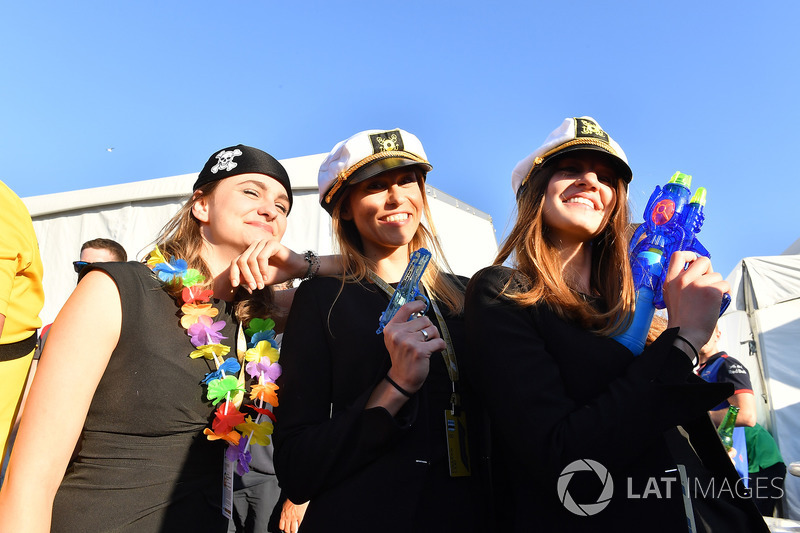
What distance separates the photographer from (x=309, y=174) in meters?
7.50

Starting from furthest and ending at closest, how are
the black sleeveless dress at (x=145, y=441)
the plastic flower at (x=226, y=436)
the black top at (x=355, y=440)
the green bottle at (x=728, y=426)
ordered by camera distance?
the green bottle at (x=728, y=426) → the plastic flower at (x=226, y=436) → the black sleeveless dress at (x=145, y=441) → the black top at (x=355, y=440)

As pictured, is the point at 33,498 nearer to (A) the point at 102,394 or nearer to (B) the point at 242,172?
(A) the point at 102,394

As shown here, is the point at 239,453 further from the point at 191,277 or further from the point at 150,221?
the point at 150,221

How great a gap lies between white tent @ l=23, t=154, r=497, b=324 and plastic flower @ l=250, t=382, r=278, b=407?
17.9ft

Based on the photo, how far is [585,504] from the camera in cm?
146

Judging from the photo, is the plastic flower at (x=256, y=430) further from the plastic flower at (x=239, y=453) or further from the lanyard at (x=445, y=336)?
the lanyard at (x=445, y=336)

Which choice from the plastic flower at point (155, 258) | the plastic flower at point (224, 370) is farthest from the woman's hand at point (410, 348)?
the plastic flower at point (155, 258)

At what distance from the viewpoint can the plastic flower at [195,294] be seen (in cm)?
203

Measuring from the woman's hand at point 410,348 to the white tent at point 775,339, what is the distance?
7496mm

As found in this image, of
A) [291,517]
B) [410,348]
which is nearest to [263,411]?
[410,348]

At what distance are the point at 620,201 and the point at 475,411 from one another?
2.61ft

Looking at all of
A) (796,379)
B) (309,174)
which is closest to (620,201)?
(309,174)

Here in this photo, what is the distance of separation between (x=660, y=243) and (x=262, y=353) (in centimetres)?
130

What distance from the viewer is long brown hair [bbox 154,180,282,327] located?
87.4 inches
